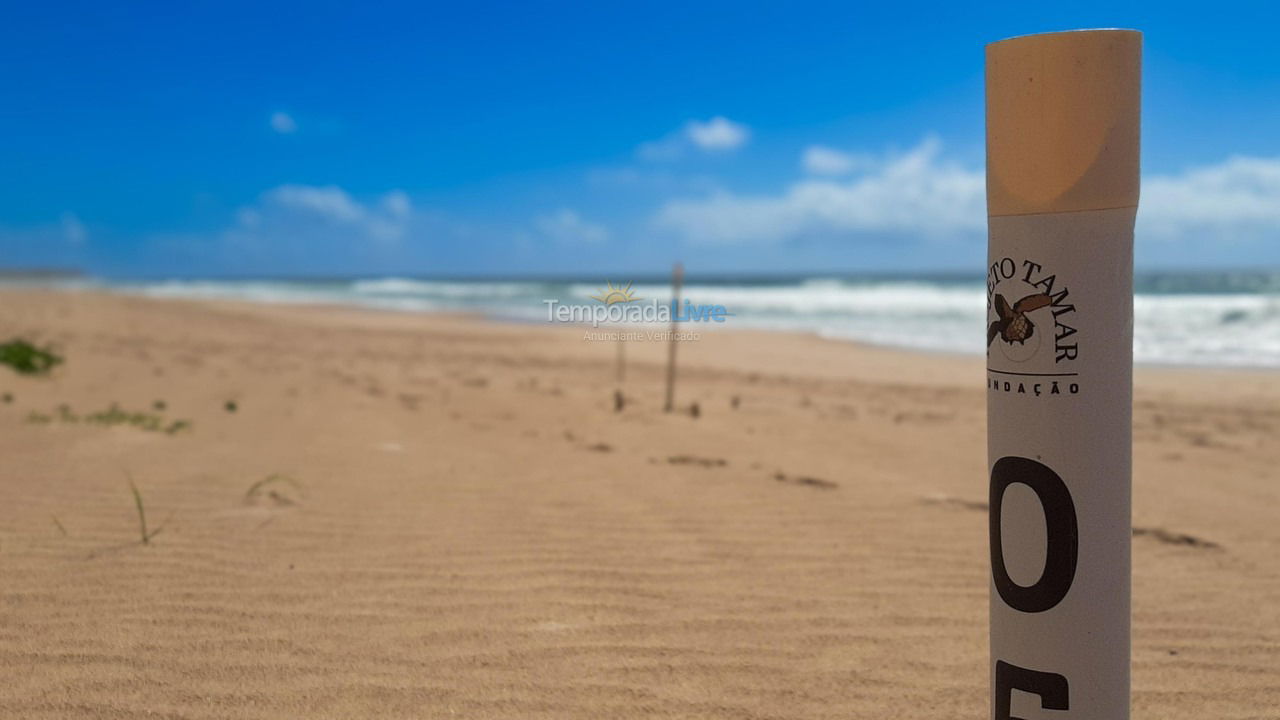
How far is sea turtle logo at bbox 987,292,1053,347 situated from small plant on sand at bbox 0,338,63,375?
9536mm

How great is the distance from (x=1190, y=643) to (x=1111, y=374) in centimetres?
226

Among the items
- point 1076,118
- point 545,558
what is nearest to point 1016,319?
point 1076,118

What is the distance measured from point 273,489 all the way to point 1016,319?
4514mm

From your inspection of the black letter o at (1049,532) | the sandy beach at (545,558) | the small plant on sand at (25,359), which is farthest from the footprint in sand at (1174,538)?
the small plant on sand at (25,359)

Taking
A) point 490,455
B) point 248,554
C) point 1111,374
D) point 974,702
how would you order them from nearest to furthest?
point 1111,374
point 974,702
point 248,554
point 490,455

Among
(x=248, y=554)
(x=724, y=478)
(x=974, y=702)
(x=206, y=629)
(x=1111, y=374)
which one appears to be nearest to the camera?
(x=1111, y=374)

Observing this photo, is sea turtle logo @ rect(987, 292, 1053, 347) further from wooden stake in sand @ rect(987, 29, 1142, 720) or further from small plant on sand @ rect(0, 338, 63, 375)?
small plant on sand @ rect(0, 338, 63, 375)

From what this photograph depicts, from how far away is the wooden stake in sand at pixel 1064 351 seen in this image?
6.03 feet

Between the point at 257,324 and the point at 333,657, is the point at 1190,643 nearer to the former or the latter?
the point at 333,657

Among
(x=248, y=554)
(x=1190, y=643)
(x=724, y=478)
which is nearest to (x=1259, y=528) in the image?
(x=1190, y=643)

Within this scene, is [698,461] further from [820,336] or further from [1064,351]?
[820,336]

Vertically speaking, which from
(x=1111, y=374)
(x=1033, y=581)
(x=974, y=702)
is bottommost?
(x=974, y=702)

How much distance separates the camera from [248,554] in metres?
4.10

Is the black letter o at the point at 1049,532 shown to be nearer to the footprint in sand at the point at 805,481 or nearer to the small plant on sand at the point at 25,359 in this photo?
the footprint in sand at the point at 805,481
